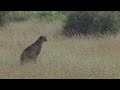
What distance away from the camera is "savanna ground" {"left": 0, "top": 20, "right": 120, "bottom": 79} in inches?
207

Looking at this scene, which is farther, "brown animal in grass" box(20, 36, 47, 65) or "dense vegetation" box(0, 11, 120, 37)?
"dense vegetation" box(0, 11, 120, 37)

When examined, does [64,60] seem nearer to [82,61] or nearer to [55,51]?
[82,61]

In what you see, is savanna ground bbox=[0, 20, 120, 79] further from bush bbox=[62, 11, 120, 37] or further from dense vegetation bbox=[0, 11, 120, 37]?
bush bbox=[62, 11, 120, 37]

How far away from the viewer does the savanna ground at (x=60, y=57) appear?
5258 mm

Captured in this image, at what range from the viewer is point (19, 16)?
12008mm

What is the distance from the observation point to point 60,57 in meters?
7.34

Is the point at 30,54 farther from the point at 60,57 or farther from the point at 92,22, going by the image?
the point at 92,22

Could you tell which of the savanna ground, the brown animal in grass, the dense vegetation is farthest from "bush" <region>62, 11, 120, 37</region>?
the brown animal in grass

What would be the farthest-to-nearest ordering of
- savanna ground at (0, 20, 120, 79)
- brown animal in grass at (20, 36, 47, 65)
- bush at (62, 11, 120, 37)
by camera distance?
bush at (62, 11, 120, 37) → brown animal in grass at (20, 36, 47, 65) → savanna ground at (0, 20, 120, 79)

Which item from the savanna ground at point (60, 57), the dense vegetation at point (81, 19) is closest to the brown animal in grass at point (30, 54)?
the savanna ground at point (60, 57)

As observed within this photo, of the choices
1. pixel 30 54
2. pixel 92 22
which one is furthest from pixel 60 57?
pixel 92 22

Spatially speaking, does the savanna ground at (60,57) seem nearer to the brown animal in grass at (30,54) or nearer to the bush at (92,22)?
the brown animal in grass at (30,54)
